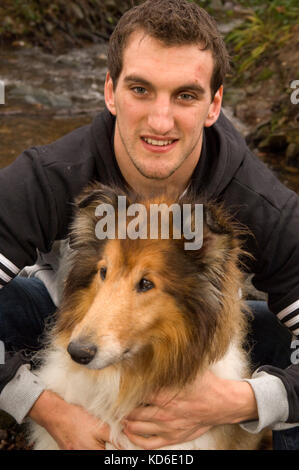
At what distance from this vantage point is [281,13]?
1009 cm

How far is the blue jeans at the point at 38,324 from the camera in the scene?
3385 millimetres

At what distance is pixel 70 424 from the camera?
2844mm

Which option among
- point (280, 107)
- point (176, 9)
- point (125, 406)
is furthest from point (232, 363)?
point (280, 107)

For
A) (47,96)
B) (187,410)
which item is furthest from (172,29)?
(47,96)

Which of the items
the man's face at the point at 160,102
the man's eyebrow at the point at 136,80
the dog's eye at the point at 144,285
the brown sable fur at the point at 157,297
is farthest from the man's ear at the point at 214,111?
the dog's eye at the point at 144,285

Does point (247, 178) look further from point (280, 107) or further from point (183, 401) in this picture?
point (280, 107)

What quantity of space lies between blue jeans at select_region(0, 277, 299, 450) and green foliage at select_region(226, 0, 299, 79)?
6.60 m

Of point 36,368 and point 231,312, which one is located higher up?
point 231,312

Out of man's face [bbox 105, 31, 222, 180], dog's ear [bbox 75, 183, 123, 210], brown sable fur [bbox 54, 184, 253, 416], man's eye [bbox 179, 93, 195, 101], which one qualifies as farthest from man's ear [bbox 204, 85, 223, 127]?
dog's ear [bbox 75, 183, 123, 210]

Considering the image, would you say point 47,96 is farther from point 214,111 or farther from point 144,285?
point 144,285

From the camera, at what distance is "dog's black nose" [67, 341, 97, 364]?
2.35 m

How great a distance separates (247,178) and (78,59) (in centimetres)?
822

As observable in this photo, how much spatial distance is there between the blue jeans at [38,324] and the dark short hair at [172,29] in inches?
52.7

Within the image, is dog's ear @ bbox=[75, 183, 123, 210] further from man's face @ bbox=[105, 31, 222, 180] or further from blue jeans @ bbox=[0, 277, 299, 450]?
blue jeans @ bbox=[0, 277, 299, 450]
